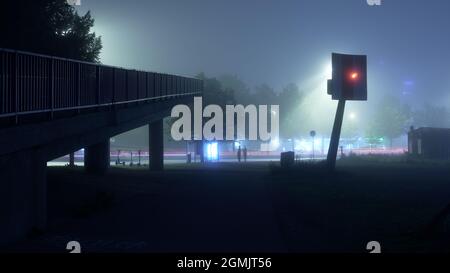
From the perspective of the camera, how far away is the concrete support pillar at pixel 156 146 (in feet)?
107

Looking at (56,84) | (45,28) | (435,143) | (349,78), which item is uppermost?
(45,28)

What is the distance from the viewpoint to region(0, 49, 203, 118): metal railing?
11445 millimetres

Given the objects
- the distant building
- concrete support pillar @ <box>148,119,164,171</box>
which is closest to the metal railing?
concrete support pillar @ <box>148,119,164,171</box>

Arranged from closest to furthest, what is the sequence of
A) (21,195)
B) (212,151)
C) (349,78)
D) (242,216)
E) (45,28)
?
(21,195), (242,216), (45,28), (349,78), (212,151)

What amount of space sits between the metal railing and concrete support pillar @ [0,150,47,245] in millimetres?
1019

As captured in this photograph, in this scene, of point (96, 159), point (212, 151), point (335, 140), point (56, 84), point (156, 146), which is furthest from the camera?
point (212, 151)

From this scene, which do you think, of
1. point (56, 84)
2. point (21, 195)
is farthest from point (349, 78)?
point (21, 195)

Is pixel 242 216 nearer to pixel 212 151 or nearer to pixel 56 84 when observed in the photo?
pixel 56 84

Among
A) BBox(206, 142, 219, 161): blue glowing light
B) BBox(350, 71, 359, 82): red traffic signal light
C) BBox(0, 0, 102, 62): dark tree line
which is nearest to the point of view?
BBox(0, 0, 102, 62): dark tree line

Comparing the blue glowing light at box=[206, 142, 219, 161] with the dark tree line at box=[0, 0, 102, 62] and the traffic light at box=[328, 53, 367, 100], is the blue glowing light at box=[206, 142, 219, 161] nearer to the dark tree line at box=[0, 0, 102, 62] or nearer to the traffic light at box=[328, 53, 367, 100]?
the traffic light at box=[328, 53, 367, 100]

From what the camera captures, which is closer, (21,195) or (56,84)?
(21,195)

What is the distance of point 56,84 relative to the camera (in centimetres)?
1399

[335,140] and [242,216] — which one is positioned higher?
[335,140]

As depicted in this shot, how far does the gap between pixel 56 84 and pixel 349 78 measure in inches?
660
